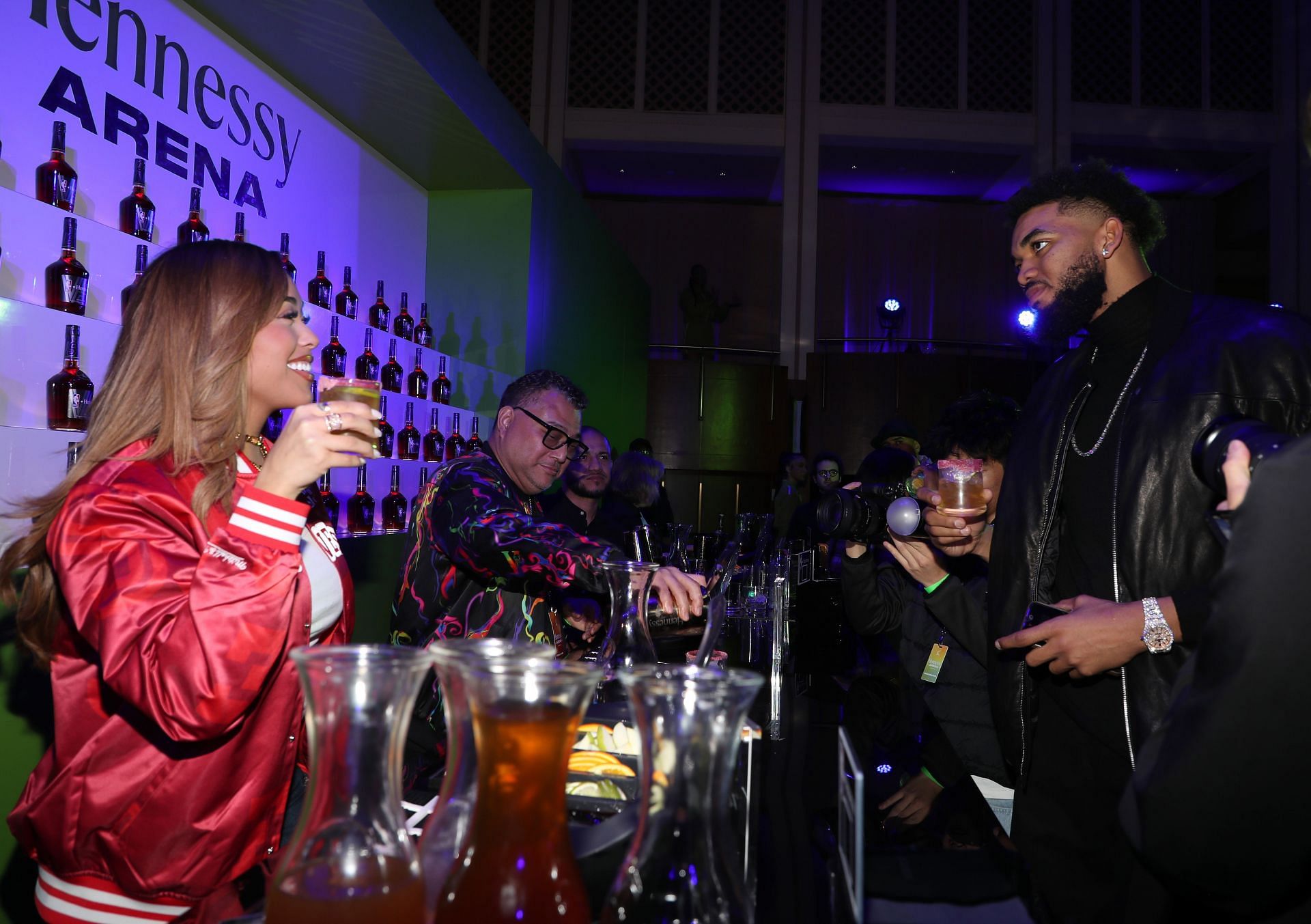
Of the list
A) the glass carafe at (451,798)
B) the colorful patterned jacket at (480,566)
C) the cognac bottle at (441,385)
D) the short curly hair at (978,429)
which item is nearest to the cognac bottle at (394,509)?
the cognac bottle at (441,385)

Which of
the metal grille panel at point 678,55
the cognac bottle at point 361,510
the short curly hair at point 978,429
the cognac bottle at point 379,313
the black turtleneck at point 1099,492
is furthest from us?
the metal grille panel at point 678,55

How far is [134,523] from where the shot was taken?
103cm

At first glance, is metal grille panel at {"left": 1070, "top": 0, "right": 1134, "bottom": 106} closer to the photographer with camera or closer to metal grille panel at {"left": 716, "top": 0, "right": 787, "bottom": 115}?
metal grille panel at {"left": 716, "top": 0, "right": 787, "bottom": 115}

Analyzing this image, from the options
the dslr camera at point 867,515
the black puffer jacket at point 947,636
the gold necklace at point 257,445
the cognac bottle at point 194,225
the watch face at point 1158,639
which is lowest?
the black puffer jacket at point 947,636

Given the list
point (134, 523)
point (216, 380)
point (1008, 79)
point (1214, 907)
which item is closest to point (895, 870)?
point (1214, 907)

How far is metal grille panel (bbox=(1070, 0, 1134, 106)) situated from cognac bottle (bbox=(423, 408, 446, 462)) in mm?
8149

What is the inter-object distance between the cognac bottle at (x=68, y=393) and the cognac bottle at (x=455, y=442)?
2.03 metres

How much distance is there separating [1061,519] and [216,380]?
5.01 ft

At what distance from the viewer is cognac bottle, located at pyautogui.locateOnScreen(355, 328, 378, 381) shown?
339 cm

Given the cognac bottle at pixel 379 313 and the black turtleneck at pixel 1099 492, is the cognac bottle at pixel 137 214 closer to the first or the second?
the cognac bottle at pixel 379 313

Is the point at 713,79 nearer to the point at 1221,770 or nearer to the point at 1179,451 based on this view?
the point at 1179,451

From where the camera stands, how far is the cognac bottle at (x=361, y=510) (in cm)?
347

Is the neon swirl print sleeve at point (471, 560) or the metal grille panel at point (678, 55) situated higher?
the metal grille panel at point (678, 55)

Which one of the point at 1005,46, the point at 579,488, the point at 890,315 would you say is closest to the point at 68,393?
the point at 579,488
